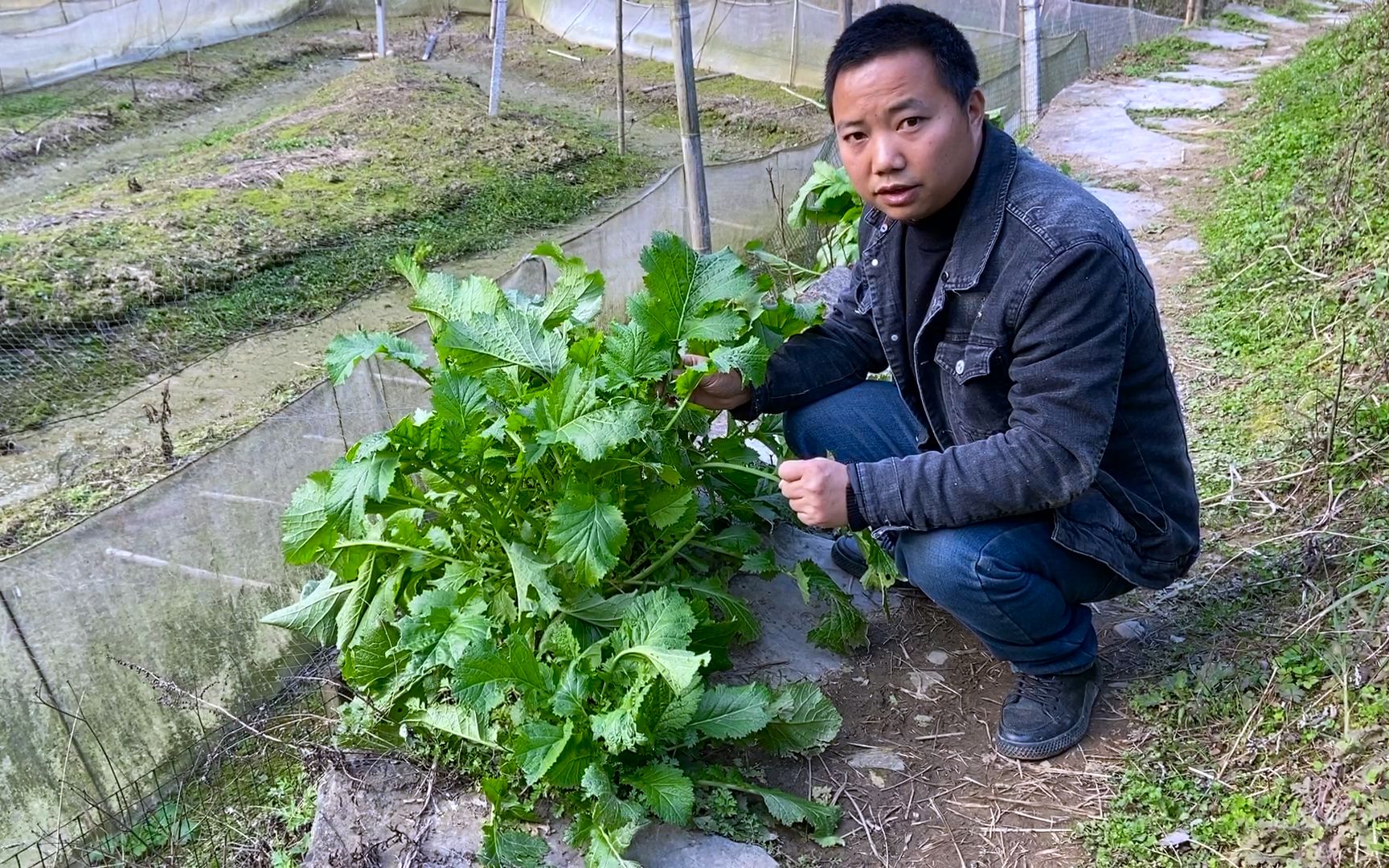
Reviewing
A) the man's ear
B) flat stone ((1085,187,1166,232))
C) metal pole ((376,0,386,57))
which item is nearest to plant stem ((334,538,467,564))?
the man's ear

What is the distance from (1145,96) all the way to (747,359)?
7.30m

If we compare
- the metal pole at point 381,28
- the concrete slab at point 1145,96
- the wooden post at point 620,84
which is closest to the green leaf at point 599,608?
the concrete slab at point 1145,96

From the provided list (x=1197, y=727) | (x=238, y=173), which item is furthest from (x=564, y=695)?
(x=238, y=173)

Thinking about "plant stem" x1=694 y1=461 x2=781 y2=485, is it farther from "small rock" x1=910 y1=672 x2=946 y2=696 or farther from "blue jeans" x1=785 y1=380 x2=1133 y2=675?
"small rock" x1=910 y1=672 x2=946 y2=696

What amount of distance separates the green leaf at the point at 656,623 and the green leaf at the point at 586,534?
122 millimetres

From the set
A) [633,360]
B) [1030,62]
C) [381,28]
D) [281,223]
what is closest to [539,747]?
[633,360]

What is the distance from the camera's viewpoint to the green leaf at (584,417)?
1845 millimetres

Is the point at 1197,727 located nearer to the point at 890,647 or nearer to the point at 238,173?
the point at 890,647

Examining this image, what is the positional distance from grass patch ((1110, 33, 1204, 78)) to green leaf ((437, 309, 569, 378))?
329 inches

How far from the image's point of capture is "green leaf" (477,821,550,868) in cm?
180

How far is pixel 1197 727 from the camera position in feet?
6.59

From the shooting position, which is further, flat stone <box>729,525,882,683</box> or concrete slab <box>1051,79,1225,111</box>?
concrete slab <box>1051,79,1225,111</box>

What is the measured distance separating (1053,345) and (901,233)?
42cm

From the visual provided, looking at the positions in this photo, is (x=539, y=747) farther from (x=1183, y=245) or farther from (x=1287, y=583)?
(x=1183, y=245)
